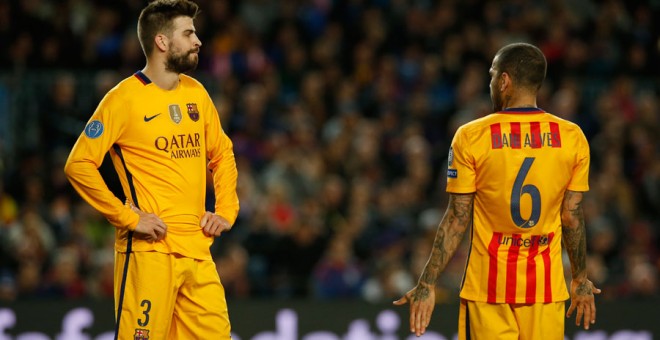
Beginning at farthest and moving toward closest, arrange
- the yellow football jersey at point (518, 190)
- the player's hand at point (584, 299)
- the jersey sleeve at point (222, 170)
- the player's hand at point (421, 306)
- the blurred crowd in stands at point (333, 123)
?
the blurred crowd in stands at point (333, 123), the jersey sleeve at point (222, 170), the player's hand at point (584, 299), the player's hand at point (421, 306), the yellow football jersey at point (518, 190)

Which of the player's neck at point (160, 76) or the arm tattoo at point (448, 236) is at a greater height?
the player's neck at point (160, 76)

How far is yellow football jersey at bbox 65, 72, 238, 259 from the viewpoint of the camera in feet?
19.2

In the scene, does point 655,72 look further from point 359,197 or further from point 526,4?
point 359,197

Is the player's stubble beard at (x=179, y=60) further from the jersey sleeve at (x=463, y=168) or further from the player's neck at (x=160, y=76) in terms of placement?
the jersey sleeve at (x=463, y=168)

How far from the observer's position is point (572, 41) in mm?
14844

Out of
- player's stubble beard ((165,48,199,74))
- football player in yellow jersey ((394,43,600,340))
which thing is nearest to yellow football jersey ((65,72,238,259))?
player's stubble beard ((165,48,199,74))

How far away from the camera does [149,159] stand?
5.93m

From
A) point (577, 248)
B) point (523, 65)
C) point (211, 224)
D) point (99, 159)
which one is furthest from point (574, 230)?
point (99, 159)

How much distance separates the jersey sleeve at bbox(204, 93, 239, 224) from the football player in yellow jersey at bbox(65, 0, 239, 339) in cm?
11

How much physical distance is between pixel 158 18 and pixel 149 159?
0.77 m

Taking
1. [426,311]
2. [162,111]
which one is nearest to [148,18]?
[162,111]

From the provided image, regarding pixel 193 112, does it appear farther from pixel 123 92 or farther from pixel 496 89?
pixel 496 89

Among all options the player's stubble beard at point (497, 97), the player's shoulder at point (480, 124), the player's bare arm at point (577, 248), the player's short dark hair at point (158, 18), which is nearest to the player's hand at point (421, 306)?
the player's bare arm at point (577, 248)

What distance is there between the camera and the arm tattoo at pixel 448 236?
579cm
